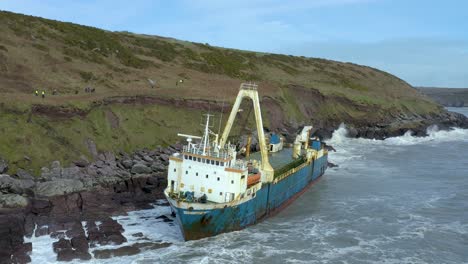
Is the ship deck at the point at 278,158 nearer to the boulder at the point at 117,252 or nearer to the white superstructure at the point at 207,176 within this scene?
the white superstructure at the point at 207,176

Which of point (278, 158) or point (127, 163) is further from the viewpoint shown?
point (278, 158)

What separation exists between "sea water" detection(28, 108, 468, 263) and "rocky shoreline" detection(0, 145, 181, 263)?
92 centimetres

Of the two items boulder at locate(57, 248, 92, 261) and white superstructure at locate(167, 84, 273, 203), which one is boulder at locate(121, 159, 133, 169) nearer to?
white superstructure at locate(167, 84, 273, 203)

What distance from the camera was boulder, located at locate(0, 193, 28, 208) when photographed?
97.6ft

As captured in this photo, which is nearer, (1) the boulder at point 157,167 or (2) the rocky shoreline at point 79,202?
(2) the rocky shoreline at point 79,202

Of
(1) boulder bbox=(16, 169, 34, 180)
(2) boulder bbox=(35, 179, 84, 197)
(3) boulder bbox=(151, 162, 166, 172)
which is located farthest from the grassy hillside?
(3) boulder bbox=(151, 162, 166, 172)

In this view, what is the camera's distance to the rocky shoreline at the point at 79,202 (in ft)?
84.8

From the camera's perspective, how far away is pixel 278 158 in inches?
1790

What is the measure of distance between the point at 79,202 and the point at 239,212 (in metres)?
11.6

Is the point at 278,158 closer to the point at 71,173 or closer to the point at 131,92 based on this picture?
the point at 131,92

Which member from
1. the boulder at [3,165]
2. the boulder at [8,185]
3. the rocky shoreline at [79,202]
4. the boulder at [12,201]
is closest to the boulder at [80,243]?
the rocky shoreline at [79,202]

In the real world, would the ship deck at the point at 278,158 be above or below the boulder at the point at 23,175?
above

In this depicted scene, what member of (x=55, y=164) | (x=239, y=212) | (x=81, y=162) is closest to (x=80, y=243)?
(x=239, y=212)

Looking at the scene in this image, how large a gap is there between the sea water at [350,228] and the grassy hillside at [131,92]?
515 inches
